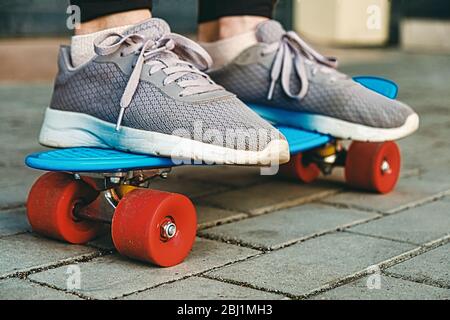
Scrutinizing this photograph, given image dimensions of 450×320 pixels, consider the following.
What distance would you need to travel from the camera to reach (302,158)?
221cm

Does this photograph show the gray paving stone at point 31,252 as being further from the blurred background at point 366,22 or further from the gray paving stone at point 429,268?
the blurred background at point 366,22

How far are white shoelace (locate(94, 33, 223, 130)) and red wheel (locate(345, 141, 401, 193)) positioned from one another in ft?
1.88

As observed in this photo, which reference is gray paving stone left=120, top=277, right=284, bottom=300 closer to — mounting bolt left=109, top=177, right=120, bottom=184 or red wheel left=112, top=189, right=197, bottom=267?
red wheel left=112, top=189, right=197, bottom=267

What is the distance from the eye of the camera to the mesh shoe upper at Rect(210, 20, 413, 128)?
2.01 meters

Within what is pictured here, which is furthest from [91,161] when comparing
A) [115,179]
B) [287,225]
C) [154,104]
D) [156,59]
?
[287,225]

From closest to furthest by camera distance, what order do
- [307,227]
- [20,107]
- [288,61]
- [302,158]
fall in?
[307,227], [288,61], [302,158], [20,107]

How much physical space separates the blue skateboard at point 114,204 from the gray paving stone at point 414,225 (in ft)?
0.81

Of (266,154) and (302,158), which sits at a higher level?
(266,154)

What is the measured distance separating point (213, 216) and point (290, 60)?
431mm

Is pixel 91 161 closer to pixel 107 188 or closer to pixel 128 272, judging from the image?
pixel 107 188

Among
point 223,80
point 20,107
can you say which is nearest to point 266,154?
point 223,80

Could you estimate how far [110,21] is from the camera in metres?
1.78

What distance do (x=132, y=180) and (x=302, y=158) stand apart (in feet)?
2.17
